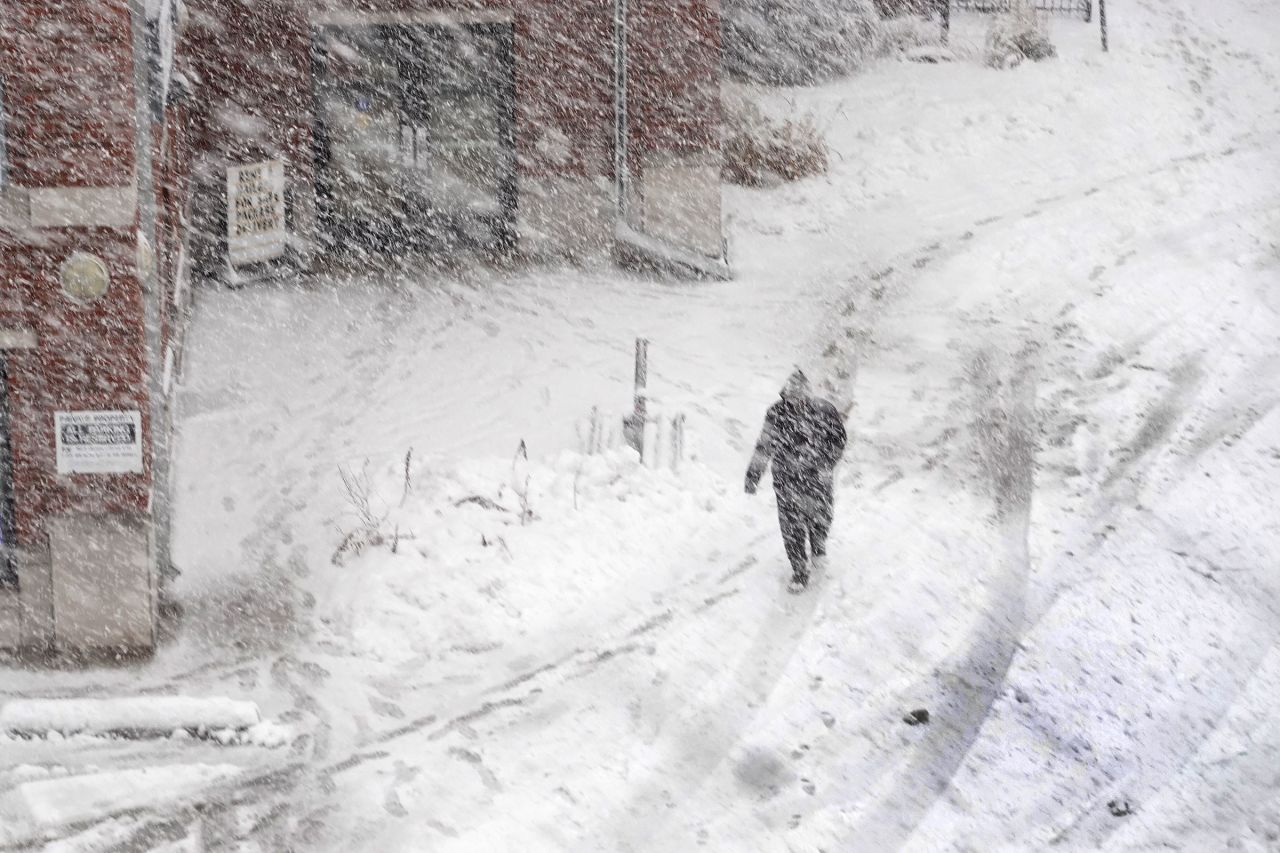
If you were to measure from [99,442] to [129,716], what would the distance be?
218 cm

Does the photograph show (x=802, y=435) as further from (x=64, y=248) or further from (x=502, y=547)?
(x=64, y=248)

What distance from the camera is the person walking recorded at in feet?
33.1

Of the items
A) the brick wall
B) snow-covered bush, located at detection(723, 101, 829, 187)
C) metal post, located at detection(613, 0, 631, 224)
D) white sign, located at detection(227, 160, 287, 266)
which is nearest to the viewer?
the brick wall

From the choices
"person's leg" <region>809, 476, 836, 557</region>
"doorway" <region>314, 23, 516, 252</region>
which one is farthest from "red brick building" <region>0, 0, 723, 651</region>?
"person's leg" <region>809, 476, 836, 557</region>

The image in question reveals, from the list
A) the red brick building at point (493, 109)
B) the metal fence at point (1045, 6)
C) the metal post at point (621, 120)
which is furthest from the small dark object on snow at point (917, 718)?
the metal fence at point (1045, 6)

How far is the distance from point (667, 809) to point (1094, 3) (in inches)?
790

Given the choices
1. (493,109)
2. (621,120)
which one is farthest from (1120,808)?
(493,109)

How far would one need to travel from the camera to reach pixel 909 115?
2006 centimetres

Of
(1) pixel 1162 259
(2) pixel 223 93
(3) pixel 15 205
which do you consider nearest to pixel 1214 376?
(1) pixel 1162 259

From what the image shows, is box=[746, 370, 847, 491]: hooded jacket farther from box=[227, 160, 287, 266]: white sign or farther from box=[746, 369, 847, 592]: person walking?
box=[227, 160, 287, 266]: white sign

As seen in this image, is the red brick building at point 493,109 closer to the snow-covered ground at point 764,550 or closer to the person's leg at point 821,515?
the snow-covered ground at point 764,550

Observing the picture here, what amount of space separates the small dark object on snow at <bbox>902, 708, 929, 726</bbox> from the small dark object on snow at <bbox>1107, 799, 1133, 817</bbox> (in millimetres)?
1197

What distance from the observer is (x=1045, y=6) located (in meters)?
23.9

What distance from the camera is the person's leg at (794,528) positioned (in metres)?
10.2
